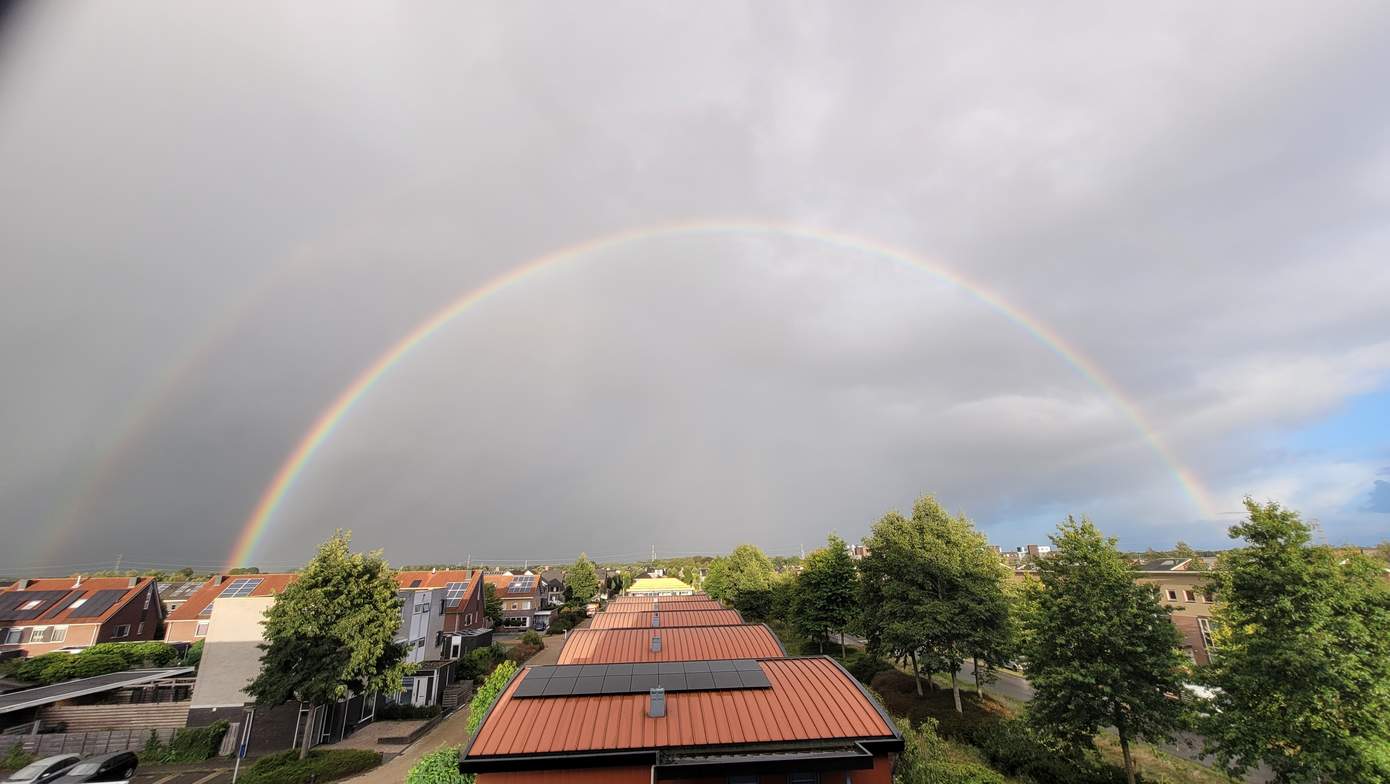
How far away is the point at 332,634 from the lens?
1132 inches

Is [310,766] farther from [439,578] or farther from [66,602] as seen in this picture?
[66,602]

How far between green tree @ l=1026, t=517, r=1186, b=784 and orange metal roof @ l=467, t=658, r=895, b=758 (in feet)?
31.7

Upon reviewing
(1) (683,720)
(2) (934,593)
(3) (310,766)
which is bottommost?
(3) (310,766)

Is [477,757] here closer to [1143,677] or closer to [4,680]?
[1143,677]

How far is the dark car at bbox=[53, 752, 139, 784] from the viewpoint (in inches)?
961

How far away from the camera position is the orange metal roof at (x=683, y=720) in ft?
46.7

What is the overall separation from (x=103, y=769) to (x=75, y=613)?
4499cm

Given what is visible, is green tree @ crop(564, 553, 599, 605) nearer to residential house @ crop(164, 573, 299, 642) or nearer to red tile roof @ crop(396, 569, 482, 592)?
red tile roof @ crop(396, 569, 482, 592)

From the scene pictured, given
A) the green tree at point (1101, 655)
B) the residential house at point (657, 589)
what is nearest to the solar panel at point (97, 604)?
the residential house at point (657, 589)

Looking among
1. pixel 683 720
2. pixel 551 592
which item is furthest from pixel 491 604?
pixel 683 720

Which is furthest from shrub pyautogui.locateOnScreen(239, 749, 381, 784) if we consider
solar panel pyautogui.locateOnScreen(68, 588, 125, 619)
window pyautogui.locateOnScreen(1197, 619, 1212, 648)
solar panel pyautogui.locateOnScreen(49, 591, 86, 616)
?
window pyautogui.locateOnScreen(1197, 619, 1212, 648)

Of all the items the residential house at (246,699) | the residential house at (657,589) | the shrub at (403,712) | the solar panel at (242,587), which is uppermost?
the solar panel at (242,587)

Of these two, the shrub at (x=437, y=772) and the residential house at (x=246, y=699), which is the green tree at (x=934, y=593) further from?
the residential house at (x=246, y=699)

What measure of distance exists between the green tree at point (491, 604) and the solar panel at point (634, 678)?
59456mm
